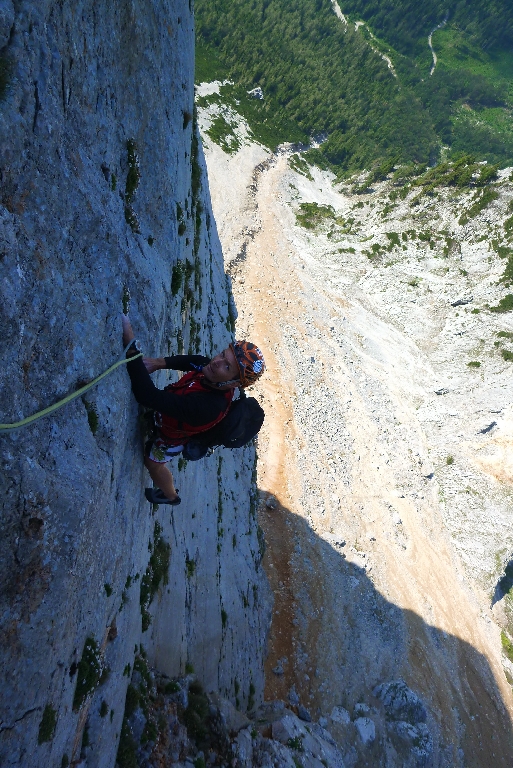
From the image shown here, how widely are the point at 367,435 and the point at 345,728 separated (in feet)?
52.4

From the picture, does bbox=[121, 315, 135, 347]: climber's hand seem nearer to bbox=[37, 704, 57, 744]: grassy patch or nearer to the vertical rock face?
the vertical rock face

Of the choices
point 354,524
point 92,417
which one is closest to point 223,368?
point 92,417

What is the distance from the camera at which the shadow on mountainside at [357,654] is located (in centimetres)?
1759

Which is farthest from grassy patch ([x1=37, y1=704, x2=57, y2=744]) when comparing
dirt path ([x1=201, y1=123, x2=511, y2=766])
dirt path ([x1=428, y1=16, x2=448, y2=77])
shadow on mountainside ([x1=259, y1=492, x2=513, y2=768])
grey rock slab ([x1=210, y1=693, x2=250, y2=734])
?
dirt path ([x1=428, y1=16, x2=448, y2=77])

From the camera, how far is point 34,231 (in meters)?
4.04

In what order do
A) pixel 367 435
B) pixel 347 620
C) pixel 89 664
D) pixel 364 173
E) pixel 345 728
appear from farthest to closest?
1. pixel 364 173
2. pixel 367 435
3. pixel 347 620
4. pixel 345 728
5. pixel 89 664

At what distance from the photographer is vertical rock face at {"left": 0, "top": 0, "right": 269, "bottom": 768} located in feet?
12.5

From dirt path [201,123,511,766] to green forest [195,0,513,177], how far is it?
42718 millimetres

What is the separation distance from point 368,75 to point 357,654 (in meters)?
135

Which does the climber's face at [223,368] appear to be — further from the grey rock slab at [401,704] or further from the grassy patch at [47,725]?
the grey rock slab at [401,704]

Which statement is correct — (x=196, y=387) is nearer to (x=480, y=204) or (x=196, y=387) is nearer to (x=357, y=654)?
(x=357, y=654)

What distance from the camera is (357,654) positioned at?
63.6ft

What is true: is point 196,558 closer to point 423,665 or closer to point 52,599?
point 52,599

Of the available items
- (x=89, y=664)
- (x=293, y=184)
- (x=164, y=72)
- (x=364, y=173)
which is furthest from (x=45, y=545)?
(x=364, y=173)
